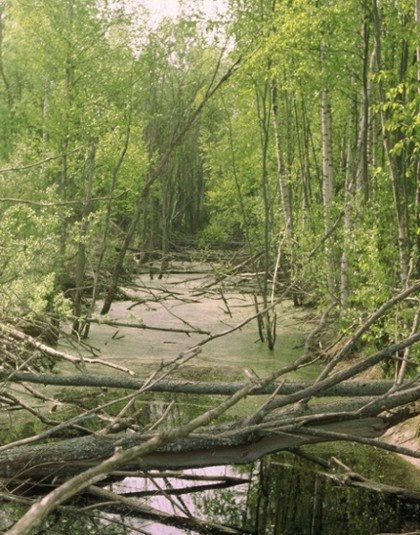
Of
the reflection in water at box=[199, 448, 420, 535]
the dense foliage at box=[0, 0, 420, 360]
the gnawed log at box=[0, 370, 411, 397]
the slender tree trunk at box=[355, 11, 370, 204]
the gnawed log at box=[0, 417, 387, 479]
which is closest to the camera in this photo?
the gnawed log at box=[0, 417, 387, 479]

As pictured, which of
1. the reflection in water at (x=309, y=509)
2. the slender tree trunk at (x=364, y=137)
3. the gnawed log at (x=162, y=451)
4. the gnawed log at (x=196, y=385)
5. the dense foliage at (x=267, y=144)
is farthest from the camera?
the slender tree trunk at (x=364, y=137)

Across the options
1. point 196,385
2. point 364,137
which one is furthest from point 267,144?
point 196,385

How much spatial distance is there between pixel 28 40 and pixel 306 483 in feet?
57.4

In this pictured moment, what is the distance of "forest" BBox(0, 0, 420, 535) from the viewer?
250 inches

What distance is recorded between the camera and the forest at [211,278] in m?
6.35

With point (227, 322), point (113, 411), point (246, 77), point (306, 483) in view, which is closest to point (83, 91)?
point (246, 77)

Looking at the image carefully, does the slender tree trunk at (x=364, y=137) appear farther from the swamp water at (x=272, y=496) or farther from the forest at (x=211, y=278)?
the swamp water at (x=272, y=496)

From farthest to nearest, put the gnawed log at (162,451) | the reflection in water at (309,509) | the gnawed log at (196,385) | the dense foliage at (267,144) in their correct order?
the dense foliage at (267,144)
the gnawed log at (196,385)
the reflection in water at (309,509)
the gnawed log at (162,451)

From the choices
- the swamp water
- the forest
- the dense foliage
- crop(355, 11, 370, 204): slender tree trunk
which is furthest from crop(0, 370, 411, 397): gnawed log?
crop(355, 11, 370, 204): slender tree trunk

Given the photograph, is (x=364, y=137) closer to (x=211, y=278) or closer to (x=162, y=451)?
(x=162, y=451)

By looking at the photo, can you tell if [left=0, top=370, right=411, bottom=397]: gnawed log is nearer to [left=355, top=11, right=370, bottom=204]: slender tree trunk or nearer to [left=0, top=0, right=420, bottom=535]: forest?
[left=0, top=0, right=420, bottom=535]: forest

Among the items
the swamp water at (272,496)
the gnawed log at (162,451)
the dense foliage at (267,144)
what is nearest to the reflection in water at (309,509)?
the swamp water at (272,496)

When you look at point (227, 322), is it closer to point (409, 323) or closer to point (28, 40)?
point (409, 323)

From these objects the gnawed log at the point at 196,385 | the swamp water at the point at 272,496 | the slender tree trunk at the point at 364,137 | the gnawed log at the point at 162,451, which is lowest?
the swamp water at the point at 272,496
